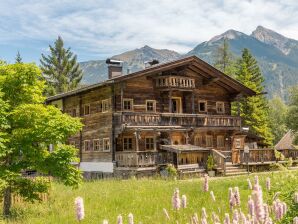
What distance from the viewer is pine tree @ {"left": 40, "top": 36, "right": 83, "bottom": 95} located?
207 ft

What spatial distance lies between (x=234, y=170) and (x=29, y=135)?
21819mm

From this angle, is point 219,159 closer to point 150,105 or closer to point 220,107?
point 150,105

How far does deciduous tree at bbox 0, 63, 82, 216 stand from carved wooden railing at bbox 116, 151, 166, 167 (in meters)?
14.6

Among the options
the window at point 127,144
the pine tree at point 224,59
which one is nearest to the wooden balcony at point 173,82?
the window at point 127,144

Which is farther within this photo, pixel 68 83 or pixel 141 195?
pixel 68 83

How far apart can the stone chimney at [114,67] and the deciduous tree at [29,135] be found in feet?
72.5

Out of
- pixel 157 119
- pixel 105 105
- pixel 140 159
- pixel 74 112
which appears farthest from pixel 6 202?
pixel 74 112

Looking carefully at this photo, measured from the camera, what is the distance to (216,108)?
127 ft

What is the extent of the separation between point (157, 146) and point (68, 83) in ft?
116

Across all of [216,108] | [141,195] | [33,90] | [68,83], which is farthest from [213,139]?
[68,83]

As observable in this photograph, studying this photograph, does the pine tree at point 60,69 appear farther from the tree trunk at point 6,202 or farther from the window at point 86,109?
the tree trunk at point 6,202

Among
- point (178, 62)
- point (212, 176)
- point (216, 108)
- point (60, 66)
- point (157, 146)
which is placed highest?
point (60, 66)

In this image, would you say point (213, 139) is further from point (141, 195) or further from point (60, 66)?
point (60, 66)

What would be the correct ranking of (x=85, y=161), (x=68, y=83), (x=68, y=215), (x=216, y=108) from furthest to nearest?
(x=68, y=83), (x=216, y=108), (x=85, y=161), (x=68, y=215)
